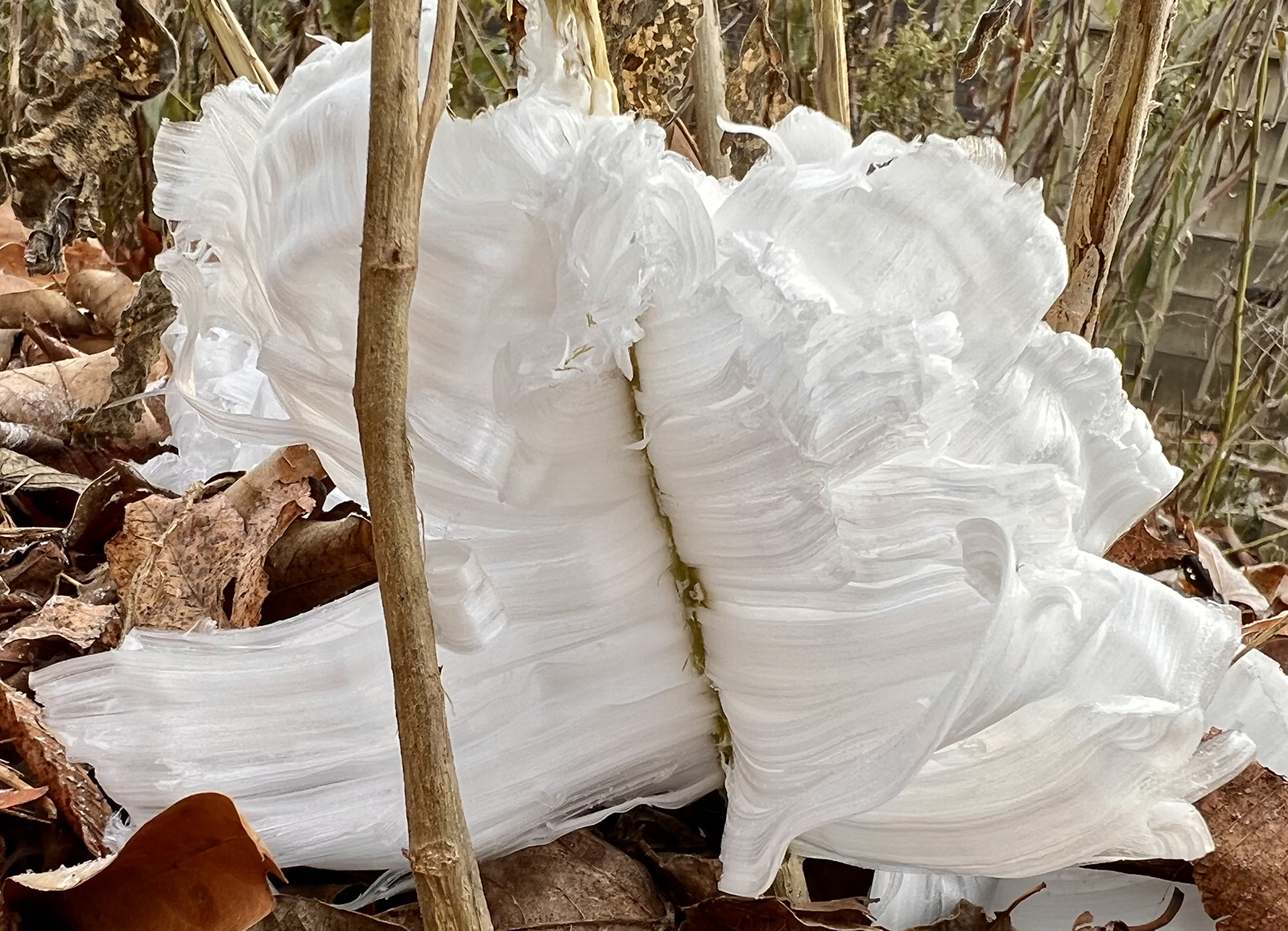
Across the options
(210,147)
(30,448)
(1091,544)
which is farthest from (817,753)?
(30,448)

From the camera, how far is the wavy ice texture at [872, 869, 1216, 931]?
1.54 ft

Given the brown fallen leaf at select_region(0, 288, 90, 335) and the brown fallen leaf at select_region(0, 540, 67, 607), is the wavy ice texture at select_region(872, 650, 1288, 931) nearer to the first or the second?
the brown fallen leaf at select_region(0, 540, 67, 607)

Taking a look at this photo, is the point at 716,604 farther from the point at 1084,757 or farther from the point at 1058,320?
the point at 1058,320

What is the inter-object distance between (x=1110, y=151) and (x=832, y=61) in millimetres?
162

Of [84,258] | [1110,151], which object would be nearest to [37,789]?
[1110,151]

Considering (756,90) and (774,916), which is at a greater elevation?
(756,90)

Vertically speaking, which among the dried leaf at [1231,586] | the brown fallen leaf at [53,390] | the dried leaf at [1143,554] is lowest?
the dried leaf at [1231,586]

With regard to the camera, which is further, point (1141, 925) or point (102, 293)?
point (102, 293)

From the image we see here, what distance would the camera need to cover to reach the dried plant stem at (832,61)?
26.7 inches

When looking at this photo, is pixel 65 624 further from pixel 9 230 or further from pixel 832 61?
pixel 9 230

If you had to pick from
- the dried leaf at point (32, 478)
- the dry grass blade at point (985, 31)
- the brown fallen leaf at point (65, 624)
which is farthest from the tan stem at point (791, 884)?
the dried leaf at point (32, 478)

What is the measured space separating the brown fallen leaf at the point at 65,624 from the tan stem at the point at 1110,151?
0.52m

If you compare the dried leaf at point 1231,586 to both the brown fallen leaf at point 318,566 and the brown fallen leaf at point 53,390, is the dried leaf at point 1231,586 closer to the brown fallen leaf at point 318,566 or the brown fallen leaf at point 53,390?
the brown fallen leaf at point 318,566

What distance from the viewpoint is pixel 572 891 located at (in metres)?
0.44
